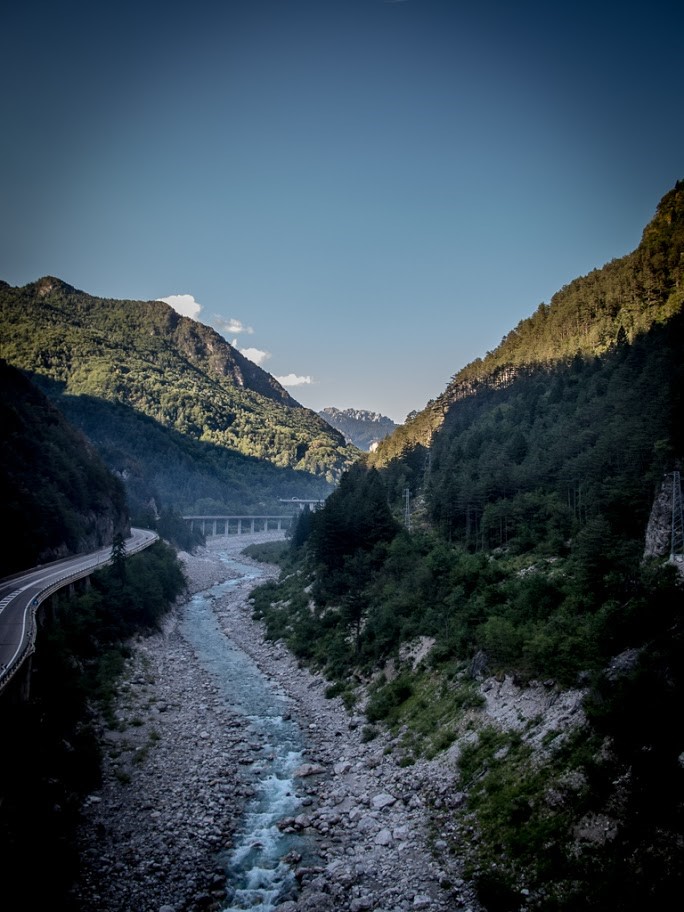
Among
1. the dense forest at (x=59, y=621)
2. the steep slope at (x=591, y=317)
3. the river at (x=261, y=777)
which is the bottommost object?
the river at (x=261, y=777)

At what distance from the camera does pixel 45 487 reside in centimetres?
5831

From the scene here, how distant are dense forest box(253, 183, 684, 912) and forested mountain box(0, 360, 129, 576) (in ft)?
78.4

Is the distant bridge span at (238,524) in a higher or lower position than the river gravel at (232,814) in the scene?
higher

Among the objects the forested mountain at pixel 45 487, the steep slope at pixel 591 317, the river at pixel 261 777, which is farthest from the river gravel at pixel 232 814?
the steep slope at pixel 591 317

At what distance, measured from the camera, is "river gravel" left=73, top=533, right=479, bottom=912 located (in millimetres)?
16047

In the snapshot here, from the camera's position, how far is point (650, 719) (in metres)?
15.6

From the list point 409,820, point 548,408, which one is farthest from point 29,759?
point 548,408

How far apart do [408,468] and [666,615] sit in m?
68.6

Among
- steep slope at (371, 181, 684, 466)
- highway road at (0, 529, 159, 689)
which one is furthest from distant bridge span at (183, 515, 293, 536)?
highway road at (0, 529, 159, 689)

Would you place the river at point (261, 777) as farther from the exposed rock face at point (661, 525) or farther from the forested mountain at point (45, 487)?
the exposed rock face at point (661, 525)

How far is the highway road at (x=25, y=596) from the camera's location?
2425 centimetres

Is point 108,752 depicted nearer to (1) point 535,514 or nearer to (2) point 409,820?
(2) point 409,820

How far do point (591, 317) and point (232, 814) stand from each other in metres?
99.9

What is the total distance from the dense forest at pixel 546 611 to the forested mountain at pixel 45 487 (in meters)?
23.9
